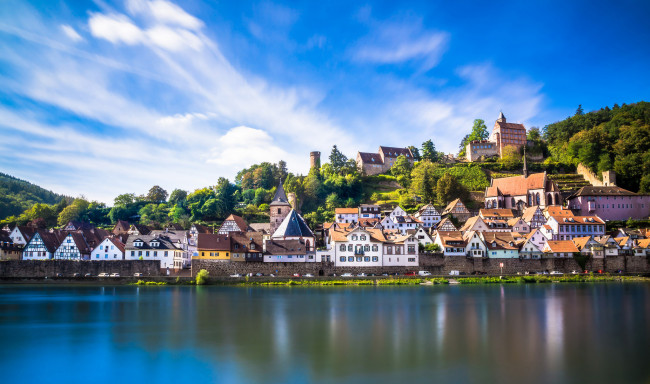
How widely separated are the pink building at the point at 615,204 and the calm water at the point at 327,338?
26.9m

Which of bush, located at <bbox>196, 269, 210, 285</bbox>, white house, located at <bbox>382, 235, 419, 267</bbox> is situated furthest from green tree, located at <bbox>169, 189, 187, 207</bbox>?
white house, located at <bbox>382, 235, 419, 267</bbox>

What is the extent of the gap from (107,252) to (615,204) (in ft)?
190

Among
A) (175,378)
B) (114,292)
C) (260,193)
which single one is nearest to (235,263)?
(114,292)

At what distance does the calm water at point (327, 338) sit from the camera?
16922 mm

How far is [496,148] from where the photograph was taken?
8738cm

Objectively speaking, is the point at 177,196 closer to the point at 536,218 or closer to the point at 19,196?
the point at 19,196

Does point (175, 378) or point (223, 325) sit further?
point (223, 325)

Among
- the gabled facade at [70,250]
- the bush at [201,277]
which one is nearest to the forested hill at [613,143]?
the bush at [201,277]

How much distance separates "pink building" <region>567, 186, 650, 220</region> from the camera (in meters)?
61.5

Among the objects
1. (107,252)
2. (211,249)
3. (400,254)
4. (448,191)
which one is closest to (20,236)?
(107,252)

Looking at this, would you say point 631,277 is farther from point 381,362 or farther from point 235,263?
point 381,362

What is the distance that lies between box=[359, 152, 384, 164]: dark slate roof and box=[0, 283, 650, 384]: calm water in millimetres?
52569

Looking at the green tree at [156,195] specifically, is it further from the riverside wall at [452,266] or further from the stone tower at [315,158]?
the riverside wall at [452,266]

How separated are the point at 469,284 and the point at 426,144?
156 ft
